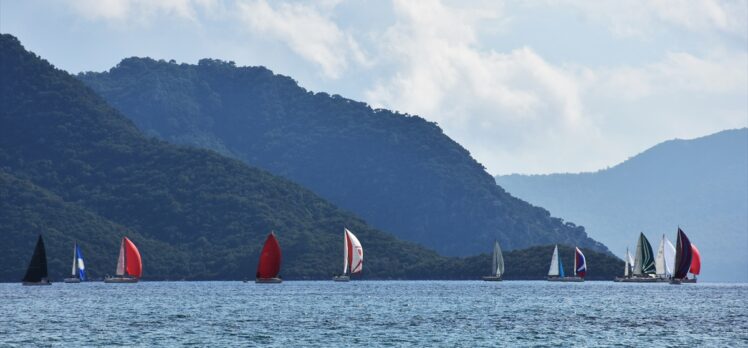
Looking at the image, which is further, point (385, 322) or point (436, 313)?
point (436, 313)

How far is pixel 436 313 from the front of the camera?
118 meters

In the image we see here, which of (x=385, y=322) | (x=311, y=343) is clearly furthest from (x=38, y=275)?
(x=311, y=343)

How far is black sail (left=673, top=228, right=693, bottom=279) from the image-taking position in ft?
557

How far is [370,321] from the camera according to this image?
4200 inches

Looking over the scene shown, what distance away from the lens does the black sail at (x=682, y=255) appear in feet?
557

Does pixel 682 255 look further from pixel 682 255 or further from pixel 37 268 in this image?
pixel 37 268

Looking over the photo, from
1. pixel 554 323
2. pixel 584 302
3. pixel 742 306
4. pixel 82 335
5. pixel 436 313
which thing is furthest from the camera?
pixel 584 302

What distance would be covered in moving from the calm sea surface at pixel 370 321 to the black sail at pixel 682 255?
16.5 meters

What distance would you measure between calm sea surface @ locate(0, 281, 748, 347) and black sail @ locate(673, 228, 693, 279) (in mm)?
16456

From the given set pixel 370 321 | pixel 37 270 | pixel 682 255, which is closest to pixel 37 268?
pixel 37 270

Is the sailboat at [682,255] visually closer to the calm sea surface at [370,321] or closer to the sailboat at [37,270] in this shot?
the calm sea surface at [370,321]

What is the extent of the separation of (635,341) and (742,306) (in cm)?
5360

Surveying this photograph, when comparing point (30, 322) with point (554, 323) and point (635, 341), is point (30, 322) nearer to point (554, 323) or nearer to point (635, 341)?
point (554, 323)

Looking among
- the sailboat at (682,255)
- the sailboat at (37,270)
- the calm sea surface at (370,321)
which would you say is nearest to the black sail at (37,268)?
the sailboat at (37,270)
